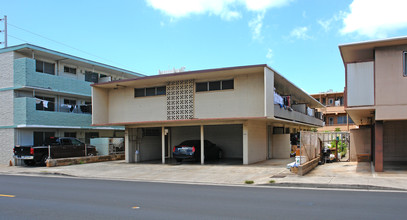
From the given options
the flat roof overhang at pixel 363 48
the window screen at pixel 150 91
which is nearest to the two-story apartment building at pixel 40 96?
the window screen at pixel 150 91

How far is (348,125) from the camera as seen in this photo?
5188cm

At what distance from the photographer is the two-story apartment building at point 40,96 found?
24062mm

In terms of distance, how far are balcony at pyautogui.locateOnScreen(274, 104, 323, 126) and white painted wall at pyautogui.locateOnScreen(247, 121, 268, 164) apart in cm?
177

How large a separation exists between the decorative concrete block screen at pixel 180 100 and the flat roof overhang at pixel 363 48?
907 centimetres

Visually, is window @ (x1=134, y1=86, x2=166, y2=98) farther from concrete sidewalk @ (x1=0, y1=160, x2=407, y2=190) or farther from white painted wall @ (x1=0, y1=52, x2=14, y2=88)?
white painted wall @ (x1=0, y1=52, x2=14, y2=88)

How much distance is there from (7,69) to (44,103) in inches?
138

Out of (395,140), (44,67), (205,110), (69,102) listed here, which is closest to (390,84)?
(395,140)

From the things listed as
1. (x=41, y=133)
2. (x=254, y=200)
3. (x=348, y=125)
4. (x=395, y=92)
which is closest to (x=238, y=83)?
(x=395, y=92)

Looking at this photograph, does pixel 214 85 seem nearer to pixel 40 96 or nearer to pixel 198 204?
pixel 198 204

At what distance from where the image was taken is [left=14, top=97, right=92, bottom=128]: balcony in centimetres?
2367

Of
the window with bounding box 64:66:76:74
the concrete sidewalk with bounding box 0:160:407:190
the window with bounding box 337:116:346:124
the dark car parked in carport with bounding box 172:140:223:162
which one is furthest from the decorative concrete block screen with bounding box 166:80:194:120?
the window with bounding box 337:116:346:124

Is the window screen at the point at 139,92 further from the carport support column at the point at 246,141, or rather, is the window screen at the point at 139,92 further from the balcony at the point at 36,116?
the carport support column at the point at 246,141

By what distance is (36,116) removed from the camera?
24.3m

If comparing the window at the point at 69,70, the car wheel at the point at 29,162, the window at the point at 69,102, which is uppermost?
the window at the point at 69,70
